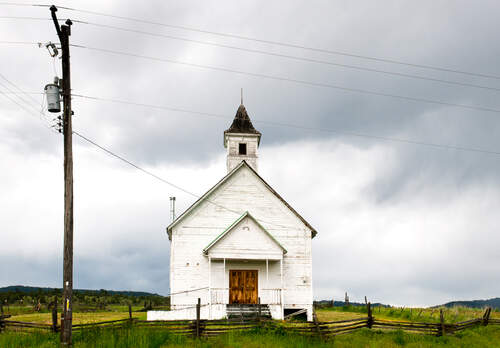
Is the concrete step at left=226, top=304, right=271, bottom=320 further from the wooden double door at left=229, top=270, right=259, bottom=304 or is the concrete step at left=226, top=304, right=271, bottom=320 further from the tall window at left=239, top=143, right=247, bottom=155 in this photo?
the tall window at left=239, top=143, right=247, bottom=155

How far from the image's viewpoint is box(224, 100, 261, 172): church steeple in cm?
3127

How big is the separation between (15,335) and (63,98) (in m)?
8.93

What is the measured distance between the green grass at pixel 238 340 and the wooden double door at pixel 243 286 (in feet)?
22.1

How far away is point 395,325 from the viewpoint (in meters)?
22.6

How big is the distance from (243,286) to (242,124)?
1054 cm

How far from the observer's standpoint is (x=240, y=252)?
1025 inches

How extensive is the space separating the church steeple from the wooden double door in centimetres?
673

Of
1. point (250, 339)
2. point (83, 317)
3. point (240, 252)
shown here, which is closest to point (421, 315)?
point (240, 252)

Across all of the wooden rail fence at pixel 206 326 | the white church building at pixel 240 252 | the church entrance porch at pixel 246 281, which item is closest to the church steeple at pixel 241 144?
the white church building at pixel 240 252

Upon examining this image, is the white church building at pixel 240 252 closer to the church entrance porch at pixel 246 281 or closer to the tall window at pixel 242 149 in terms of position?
the church entrance porch at pixel 246 281

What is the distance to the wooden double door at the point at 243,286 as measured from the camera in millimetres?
26969

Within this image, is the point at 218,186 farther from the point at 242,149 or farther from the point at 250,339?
the point at 250,339

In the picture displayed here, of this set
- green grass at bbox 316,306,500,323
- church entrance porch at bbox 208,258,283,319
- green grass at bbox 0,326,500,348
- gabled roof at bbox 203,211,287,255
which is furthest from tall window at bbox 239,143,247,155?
green grass at bbox 0,326,500,348

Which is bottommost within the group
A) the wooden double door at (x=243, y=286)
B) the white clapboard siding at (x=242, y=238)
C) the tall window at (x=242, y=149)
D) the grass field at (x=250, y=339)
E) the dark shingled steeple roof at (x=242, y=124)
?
the grass field at (x=250, y=339)
